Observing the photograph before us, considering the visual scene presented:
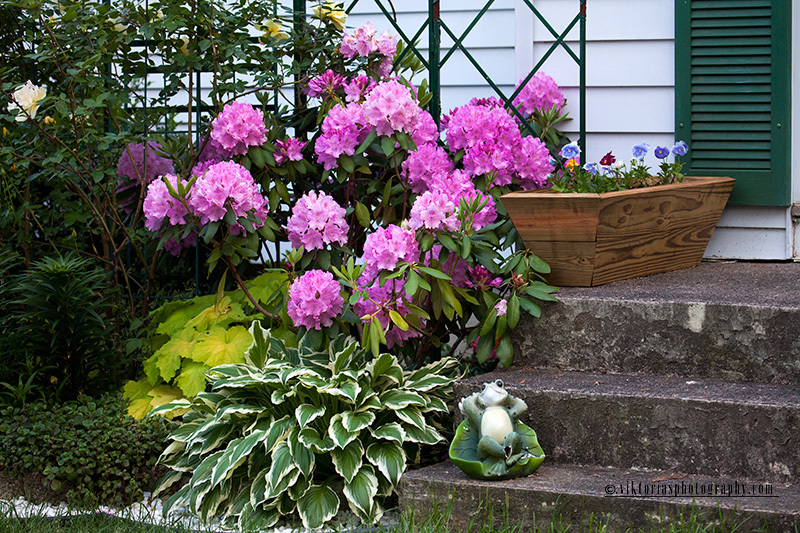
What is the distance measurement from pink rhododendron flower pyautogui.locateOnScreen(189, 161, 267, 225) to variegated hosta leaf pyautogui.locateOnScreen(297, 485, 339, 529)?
3.38 feet

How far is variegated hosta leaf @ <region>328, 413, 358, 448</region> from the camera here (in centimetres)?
262

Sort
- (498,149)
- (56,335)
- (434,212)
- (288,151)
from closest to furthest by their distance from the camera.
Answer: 1. (434,212)
2. (56,335)
3. (498,149)
4. (288,151)

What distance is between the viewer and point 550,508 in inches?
94.3

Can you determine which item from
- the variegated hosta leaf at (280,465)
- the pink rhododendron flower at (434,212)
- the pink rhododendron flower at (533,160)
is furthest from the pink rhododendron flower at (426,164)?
the variegated hosta leaf at (280,465)

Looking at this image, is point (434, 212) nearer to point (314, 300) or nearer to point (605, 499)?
point (314, 300)

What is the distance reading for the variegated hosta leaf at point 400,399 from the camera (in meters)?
2.76

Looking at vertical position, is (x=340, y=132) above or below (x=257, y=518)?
above

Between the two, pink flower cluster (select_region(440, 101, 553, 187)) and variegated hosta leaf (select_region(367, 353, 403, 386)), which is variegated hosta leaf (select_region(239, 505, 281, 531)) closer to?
variegated hosta leaf (select_region(367, 353, 403, 386))

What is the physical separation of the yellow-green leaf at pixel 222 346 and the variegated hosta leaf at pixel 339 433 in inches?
24.5

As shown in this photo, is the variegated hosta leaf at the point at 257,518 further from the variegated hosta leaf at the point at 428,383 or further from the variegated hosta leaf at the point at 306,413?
the variegated hosta leaf at the point at 428,383

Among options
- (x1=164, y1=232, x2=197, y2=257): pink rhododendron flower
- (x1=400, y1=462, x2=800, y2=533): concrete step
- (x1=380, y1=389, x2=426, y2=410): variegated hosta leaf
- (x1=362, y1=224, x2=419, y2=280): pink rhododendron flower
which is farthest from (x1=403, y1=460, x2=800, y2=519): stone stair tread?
(x1=164, y1=232, x2=197, y2=257): pink rhododendron flower

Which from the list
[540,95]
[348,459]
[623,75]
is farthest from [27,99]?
[623,75]

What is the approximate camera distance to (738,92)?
3451 millimetres

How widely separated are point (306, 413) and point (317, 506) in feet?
0.95
